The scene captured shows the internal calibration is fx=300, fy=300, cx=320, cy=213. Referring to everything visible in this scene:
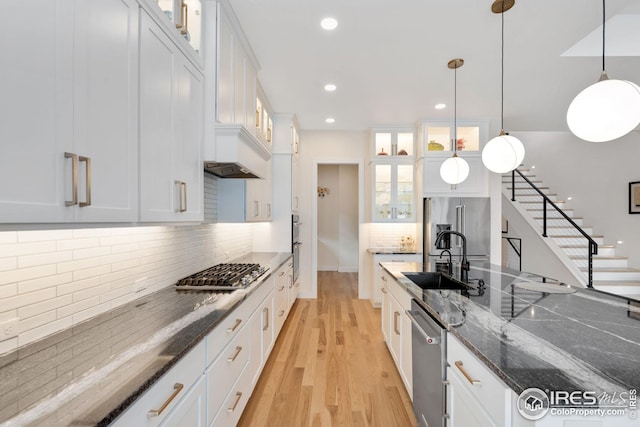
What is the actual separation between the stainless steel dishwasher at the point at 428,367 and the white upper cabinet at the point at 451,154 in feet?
9.64

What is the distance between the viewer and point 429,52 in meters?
2.70

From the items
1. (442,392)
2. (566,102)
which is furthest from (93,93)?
(566,102)

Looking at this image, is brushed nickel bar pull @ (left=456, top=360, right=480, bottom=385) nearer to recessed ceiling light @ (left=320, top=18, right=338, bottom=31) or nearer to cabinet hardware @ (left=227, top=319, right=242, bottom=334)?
cabinet hardware @ (left=227, top=319, right=242, bottom=334)

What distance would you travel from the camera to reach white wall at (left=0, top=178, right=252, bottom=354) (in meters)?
1.08

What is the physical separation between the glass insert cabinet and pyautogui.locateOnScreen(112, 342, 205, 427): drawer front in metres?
3.80

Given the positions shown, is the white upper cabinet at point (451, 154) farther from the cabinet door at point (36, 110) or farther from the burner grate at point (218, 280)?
the cabinet door at point (36, 110)

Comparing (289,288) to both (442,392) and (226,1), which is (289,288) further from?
(226,1)

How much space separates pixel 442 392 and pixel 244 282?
1.38m

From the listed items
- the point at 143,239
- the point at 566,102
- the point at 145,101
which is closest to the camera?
the point at 145,101

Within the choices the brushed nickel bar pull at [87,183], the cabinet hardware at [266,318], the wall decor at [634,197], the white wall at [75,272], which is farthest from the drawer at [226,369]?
the wall decor at [634,197]

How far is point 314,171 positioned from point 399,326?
3.21 metres

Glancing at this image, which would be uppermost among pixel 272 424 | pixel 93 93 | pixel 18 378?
pixel 93 93

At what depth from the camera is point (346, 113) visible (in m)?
4.26

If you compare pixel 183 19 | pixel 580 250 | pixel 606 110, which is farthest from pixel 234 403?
pixel 580 250
